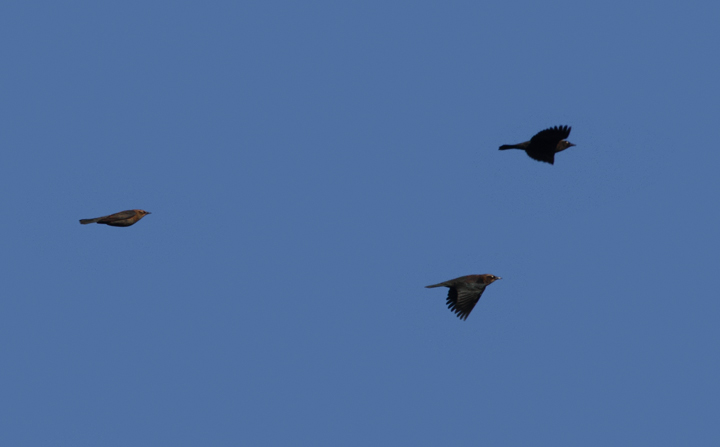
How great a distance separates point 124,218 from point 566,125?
38.9 feet

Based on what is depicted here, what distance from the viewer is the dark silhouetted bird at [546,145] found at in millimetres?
26423

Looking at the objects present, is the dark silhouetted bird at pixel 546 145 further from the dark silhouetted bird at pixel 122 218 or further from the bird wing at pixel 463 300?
the dark silhouetted bird at pixel 122 218

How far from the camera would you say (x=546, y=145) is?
27172 mm

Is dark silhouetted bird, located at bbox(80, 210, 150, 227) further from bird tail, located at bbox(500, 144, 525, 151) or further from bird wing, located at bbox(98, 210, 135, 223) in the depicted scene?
bird tail, located at bbox(500, 144, 525, 151)

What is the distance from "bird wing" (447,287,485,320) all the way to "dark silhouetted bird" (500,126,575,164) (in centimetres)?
416

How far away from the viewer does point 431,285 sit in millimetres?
26266

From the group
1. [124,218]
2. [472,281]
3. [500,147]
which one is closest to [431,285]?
[472,281]

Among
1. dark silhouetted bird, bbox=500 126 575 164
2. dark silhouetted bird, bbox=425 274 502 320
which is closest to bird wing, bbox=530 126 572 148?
dark silhouetted bird, bbox=500 126 575 164

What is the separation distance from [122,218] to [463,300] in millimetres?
9300

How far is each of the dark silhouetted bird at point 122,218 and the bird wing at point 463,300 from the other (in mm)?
8634

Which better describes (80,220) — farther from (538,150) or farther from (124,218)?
(538,150)

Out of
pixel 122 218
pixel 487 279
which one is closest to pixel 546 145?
pixel 487 279

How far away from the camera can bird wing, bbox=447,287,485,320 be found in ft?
85.6

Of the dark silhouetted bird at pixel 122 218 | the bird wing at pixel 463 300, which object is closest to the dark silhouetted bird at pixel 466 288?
the bird wing at pixel 463 300
